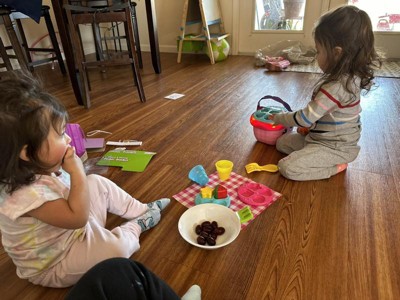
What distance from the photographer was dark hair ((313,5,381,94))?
1.00 meters

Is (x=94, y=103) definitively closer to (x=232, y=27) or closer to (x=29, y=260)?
(x=29, y=260)

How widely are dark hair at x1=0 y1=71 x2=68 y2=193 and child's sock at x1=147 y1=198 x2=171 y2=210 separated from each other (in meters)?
0.42

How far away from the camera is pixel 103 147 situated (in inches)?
57.6

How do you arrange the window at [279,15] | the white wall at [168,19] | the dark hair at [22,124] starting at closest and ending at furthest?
the dark hair at [22,124], the window at [279,15], the white wall at [168,19]

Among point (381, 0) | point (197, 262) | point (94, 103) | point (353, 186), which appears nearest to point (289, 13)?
point (381, 0)

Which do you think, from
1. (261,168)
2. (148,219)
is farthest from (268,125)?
(148,219)

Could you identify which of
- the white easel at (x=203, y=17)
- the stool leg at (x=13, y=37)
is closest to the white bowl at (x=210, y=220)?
the stool leg at (x=13, y=37)

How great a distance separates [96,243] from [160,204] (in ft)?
0.97

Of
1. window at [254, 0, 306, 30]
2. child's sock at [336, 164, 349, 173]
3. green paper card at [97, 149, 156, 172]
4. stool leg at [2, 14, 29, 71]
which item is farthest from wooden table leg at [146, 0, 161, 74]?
child's sock at [336, 164, 349, 173]

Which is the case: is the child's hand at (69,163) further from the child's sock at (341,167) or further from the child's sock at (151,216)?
the child's sock at (341,167)

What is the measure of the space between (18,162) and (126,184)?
61cm

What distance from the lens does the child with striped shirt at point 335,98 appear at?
3.32 ft

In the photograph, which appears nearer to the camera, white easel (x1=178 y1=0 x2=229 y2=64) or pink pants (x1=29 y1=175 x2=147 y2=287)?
pink pants (x1=29 y1=175 x2=147 y2=287)

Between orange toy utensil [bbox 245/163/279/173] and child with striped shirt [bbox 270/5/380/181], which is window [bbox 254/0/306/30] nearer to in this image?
child with striped shirt [bbox 270/5/380/181]
